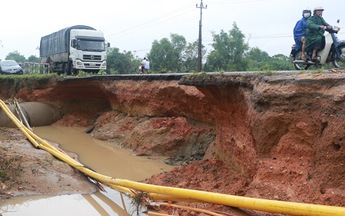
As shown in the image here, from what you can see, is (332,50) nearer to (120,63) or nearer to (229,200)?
(229,200)

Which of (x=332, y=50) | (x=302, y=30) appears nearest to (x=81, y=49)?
(x=302, y=30)

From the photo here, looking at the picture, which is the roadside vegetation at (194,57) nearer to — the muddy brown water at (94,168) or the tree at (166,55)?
the tree at (166,55)

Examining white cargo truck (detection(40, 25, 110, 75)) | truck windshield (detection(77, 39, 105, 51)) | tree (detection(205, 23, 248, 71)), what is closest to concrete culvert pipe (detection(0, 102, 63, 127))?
white cargo truck (detection(40, 25, 110, 75))

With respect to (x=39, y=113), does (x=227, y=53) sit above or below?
above

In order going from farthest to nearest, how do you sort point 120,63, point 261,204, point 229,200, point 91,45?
point 120,63 → point 91,45 → point 229,200 → point 261,204

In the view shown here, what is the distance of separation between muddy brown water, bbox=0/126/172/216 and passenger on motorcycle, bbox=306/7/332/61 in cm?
485

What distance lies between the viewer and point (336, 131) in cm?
506

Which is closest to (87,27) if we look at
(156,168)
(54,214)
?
(156,168)

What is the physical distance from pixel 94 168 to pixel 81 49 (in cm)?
1675

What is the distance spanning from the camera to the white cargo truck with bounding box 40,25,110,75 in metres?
26.7

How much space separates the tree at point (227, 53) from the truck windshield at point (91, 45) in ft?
46.9

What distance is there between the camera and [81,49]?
87.9ft

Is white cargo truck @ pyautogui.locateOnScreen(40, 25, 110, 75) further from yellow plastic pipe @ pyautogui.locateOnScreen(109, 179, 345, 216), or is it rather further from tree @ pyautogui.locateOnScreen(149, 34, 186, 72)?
yellow plastic pipe @ pyautogui.locateOnScreen(109, 179, 345, 216)

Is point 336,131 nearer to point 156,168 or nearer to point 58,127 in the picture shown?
point 156,168
